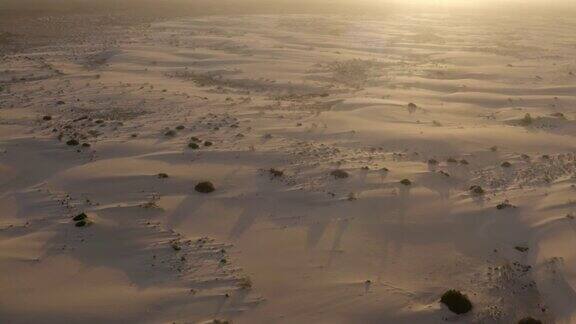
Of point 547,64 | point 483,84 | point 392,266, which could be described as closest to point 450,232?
point 392,266

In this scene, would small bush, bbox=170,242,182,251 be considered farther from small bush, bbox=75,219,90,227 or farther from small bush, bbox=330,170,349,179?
small bush, bbox=330,170,349,179

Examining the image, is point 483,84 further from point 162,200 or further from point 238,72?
point 162,200

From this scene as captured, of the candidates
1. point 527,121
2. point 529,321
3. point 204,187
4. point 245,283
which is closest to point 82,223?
point 204,187

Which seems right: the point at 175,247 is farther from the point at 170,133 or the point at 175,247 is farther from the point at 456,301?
the point at 170,133

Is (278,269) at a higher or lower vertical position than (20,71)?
lower

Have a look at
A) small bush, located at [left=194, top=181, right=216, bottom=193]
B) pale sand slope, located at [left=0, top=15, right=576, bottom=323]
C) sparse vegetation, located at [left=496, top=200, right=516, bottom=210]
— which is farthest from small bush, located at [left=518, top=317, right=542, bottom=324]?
small bush, located at [left=194, top=181, right=216, bottom=193]

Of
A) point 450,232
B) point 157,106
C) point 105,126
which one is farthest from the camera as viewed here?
point 157,106

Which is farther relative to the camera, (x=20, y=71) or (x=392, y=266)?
(x=20, y=71)
